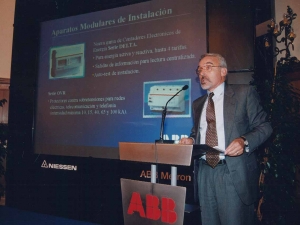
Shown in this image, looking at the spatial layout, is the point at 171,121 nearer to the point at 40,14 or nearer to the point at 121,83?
the point at 121,83

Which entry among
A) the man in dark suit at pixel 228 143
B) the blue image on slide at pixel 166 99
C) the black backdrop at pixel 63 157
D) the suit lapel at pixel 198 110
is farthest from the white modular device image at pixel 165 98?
the man in dark suit at pixel 228 143

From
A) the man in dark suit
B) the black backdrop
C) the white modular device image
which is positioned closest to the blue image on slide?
the white modular device image

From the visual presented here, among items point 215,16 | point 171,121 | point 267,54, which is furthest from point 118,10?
point 267,54

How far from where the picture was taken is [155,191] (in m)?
1.51

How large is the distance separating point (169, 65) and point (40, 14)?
2.37 m

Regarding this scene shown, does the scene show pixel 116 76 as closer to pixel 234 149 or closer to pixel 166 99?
pixel 166 99

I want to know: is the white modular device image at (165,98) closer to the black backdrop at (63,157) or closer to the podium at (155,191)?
the black backdrop at (63,157)

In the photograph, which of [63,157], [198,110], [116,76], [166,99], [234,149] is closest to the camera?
[234,149]

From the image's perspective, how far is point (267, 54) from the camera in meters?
3.04

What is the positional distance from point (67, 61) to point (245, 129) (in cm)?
280

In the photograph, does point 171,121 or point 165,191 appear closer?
point 165,191

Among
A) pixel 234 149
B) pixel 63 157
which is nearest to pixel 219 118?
pixel 234 149

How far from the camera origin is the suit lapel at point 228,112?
1688mm

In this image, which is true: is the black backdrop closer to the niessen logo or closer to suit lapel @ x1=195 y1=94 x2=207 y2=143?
the niessen logo
